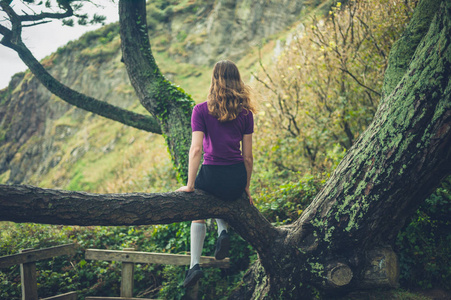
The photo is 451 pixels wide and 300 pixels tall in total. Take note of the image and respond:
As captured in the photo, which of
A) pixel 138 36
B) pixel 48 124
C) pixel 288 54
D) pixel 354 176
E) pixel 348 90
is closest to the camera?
pixel 354 176

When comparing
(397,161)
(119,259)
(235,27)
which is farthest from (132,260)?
(235,27)

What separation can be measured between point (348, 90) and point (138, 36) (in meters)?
4.96

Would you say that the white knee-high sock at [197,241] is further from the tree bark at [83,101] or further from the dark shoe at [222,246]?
the tree bark at [83,101]

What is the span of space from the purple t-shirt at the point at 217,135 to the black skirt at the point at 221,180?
0.22 feet

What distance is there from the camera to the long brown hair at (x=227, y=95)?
10.9 feet

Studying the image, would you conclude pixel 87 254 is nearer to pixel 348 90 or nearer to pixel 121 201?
pixel 121 201

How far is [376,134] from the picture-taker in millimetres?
3256

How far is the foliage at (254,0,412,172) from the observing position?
6867 mm

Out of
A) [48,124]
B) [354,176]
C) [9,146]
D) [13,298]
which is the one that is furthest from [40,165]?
[354,176]

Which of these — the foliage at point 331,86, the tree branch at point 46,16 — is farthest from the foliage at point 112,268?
the tree branch at point 46,16

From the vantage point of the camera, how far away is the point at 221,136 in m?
3.41

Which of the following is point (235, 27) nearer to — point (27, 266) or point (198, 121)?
point (198, 121)

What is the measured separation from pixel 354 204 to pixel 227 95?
174 centimetres

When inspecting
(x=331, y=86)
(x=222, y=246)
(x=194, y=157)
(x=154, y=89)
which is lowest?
(x=222, y=246)
